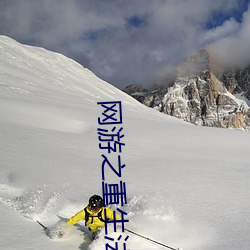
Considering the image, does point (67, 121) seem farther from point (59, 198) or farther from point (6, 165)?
point (59, 198)

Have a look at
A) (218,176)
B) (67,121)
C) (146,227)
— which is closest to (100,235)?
(146,227)

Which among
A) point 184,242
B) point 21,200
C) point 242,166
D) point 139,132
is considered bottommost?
point 184,242

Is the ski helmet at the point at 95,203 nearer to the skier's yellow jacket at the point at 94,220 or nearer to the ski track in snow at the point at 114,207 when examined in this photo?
the skier's yellow jacket at the point at 94,220

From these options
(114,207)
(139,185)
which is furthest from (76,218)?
(139,185)

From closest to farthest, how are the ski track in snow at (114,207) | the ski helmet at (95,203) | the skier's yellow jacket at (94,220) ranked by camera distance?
the ski track in snow at (114,207) → the ski helmet at (95,203) → the skier's yellow jacket at (94,220)

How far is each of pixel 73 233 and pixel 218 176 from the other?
4821mm

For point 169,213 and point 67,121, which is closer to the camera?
point 169,213

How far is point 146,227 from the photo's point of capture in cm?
596

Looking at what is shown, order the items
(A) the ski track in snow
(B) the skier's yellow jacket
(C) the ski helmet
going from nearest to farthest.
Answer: (A) the ski track in snow → (C) the ski helmet → (B) the skier's yellow jacket

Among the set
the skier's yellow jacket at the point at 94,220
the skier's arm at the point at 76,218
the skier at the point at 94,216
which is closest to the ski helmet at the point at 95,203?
the skier at the point at 94,216

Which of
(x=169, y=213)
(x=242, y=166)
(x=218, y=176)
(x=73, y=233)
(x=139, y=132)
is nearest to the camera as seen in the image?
(x=73, y=233)

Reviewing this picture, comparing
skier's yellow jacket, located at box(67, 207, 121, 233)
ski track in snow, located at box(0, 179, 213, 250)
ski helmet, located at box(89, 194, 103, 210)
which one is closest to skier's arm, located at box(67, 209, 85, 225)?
skier's yellow jacket, located at box(67, 207, 121, 233)

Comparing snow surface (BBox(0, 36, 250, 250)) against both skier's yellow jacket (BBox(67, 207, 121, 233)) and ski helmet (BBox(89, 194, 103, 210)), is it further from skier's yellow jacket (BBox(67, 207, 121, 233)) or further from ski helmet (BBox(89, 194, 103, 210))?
ski helmet (BBox(89, 194, 103, 210))

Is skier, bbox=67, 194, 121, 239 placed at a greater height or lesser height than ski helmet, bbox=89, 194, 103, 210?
lesser
